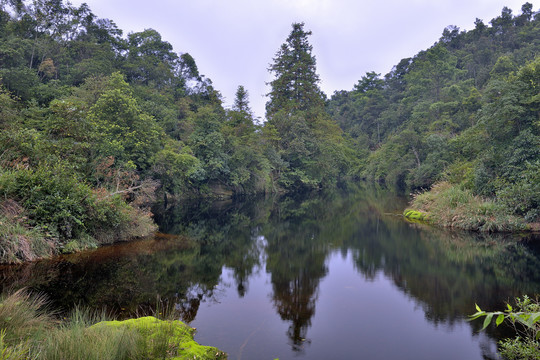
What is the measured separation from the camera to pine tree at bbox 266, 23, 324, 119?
46250 mm

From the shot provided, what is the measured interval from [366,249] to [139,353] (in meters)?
11.3

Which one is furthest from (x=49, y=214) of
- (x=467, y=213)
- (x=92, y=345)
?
(x=467, y=213)

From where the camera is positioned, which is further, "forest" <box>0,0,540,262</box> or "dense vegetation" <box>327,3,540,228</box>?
"dense vegetation" <box>327,3,540,228</box>

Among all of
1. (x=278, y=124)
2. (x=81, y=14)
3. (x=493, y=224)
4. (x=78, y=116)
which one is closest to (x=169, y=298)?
(x=78, y=116)

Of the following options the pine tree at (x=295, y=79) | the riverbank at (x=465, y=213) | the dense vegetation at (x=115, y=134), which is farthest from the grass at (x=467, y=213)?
the pine tree at (x=295, y=79)

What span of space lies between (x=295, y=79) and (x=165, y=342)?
4549 cm

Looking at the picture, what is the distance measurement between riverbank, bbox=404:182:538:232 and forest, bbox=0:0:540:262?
96 millimetres

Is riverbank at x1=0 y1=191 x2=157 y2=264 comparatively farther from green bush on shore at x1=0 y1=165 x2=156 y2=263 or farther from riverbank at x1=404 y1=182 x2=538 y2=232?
riverbank at x1=404 y1=182 x2=538 y2=232

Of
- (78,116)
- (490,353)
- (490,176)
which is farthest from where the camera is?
(490,176)

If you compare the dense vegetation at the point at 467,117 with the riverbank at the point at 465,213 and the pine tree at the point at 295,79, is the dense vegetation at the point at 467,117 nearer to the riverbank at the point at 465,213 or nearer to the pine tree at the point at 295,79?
the riverbank at the point at 465,213

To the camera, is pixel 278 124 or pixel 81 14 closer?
pixel 81 14

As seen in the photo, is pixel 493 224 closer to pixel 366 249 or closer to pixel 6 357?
pixel 366 249

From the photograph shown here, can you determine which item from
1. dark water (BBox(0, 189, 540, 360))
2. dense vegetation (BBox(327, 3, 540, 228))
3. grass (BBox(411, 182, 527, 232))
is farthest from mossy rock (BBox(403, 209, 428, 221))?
dark water (BBox(0, 189, 540, 360))

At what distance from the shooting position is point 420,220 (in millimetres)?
19453
